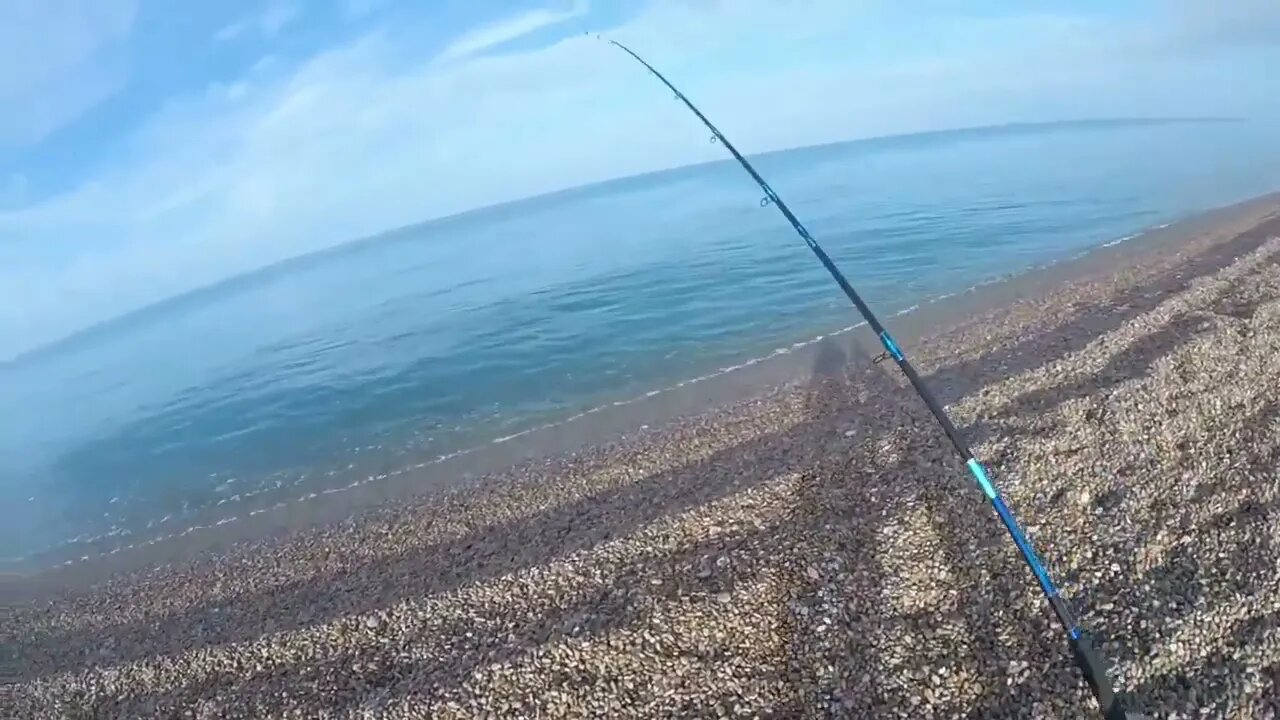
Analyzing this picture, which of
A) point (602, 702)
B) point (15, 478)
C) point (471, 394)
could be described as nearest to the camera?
point (602, 702)

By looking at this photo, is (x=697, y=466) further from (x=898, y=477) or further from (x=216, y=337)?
(x=216, y=337)

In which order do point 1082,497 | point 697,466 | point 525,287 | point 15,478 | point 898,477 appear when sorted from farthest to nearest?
1. point 525,287
2. point 15,478
3. point 697,466
4. point 898,477
5. point 1082,497

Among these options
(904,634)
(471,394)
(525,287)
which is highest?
(525,287)

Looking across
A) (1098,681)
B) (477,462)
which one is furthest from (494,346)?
(1098,681)

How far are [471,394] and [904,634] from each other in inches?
637

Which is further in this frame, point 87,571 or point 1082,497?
point 87,571

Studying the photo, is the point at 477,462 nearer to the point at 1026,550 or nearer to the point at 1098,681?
the point at 1026,550

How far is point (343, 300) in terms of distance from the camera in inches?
2226

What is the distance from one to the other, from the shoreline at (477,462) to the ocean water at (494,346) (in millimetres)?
478

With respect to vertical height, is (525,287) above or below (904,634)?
above

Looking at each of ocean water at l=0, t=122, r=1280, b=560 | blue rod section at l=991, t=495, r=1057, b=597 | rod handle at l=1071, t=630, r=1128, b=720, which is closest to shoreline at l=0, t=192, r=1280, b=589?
ocean water at l=0, t=122, r=1280, b=560

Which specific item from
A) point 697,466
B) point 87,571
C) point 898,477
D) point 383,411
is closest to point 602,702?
point 898,477

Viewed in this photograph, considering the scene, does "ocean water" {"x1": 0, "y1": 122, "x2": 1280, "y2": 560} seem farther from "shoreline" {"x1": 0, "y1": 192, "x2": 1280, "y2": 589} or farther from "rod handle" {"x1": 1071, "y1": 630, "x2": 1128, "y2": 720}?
"rod handle" {"x1": 1071, "y1": 630, "x2": 1128, "y2": 720}

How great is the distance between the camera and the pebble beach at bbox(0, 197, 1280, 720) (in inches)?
270
